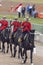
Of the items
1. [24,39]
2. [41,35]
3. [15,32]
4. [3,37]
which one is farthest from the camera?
[41,35]

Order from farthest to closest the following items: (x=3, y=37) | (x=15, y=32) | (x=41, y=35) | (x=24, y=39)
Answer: (x=41, y=35)
(x=3, y=37)
(x=15, y=32)
(x=24, y=39)

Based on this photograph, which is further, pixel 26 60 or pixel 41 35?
pixel 41 35

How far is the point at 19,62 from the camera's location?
64.3 feet

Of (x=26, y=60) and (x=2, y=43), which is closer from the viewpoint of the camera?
(x=26, y=60)

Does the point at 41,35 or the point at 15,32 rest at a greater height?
the point at 15,32

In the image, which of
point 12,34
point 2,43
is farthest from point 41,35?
point 12,34

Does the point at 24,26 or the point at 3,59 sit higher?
the point at 24,26

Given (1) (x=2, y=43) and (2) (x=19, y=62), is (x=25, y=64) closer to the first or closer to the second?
(2) (x=19, y=62)

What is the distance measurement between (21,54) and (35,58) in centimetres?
142

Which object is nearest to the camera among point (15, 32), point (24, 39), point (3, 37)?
point (24, 39)

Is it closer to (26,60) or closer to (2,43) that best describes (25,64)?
(26,60)

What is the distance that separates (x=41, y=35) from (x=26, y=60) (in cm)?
767

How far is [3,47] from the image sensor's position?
22.7 m

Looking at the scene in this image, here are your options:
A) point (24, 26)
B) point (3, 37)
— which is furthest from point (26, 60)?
point (3, 37)
